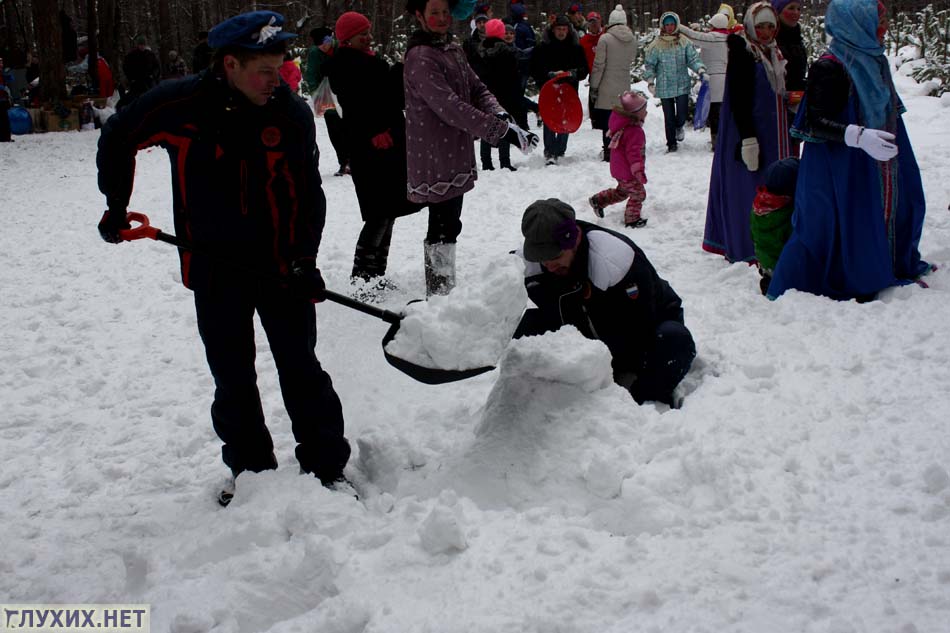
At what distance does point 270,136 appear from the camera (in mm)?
2707

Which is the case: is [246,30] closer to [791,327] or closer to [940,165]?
[791,327]

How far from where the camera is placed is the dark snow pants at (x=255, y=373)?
284 centimetres

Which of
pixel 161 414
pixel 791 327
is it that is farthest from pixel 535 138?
pixel 161 414

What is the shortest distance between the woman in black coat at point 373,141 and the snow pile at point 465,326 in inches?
85.2

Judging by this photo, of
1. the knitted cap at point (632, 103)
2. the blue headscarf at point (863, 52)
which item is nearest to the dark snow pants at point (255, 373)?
the blue headscarf at point (863, 52)

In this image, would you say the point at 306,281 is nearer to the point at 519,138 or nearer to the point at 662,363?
the point at 662,363

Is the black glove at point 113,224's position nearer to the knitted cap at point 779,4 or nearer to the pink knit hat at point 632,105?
the knitted cap at point 779,4

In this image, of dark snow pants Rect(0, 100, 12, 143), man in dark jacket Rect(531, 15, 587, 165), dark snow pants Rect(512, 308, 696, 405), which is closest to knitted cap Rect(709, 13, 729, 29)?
man in dark jacket Rect(531, 15, 587, 165)

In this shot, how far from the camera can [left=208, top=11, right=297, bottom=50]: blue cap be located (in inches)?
100

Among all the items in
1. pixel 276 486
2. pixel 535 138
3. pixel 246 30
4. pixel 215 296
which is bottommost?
pixel 276 486

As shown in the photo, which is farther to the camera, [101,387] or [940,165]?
[940,165]

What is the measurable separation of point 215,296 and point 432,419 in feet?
3.79

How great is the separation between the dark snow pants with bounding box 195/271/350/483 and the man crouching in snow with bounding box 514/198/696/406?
1009 mm

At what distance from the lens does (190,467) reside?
11.3 ft
